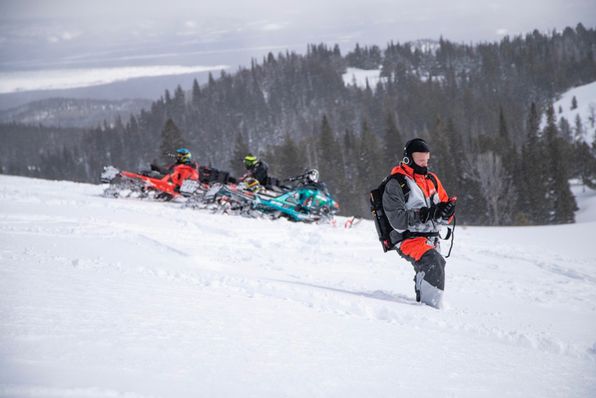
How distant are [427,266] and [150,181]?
11.1m

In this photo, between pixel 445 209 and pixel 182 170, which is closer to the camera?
pixel 445 209

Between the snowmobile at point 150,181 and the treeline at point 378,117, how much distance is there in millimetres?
35733

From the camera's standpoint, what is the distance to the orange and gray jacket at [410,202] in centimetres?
536

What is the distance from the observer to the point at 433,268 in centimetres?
543

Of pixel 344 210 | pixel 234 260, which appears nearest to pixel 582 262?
pixel 234 260

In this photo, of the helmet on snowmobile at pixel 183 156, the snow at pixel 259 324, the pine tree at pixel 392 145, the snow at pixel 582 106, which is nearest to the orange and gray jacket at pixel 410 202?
the snow at pixel 259 324

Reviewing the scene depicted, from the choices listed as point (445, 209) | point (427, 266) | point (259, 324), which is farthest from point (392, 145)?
point (259, 324)

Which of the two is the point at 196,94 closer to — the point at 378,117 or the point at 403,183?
the point at 378,117

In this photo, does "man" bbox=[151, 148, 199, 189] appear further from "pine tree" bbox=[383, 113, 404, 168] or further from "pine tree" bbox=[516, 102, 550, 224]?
"pine tree" bbox=[383, 113, 404, 168]

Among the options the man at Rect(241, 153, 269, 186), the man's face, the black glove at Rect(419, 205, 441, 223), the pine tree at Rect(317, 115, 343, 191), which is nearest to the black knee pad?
the black glove at Rect(419, 205, 441, 223)

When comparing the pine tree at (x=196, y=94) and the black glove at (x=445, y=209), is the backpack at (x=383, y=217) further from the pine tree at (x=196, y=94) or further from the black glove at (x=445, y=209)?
the pine tree at (x=196, y=94)

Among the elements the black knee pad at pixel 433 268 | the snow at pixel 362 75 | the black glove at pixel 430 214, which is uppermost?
the snow at pixel 362 75

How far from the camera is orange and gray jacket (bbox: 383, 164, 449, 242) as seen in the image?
536cm

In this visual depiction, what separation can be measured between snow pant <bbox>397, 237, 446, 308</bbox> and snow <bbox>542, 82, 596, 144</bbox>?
110914 millimetres
